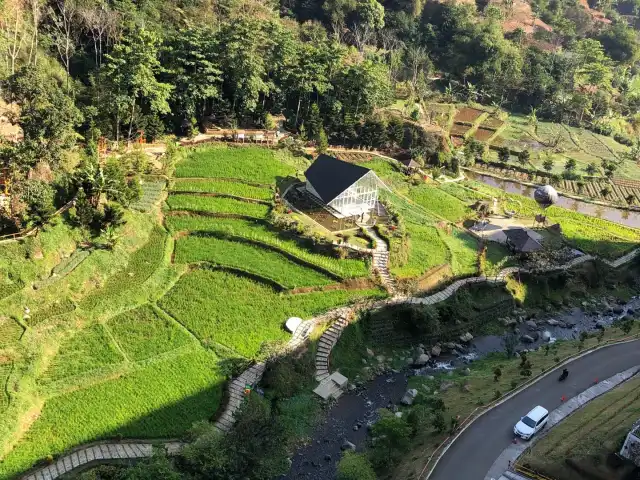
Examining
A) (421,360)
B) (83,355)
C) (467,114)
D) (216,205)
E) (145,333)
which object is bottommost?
(421,360)

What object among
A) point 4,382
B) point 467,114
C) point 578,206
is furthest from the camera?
point 467,114

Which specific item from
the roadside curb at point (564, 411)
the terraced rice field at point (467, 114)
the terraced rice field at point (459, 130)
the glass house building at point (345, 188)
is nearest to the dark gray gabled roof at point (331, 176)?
the glass house building at point (345, 188)

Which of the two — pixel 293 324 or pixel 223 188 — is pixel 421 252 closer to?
pixel 293 324

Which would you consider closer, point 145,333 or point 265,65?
point 145,333

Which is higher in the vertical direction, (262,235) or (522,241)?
(522,241)

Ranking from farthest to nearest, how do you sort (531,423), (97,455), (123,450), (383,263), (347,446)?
(383,263)
(347,446)
(531,423)
(123,450)
(97,455)

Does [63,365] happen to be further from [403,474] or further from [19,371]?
[403,474]

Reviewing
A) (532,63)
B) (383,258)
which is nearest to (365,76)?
(383,258)

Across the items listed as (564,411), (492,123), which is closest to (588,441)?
(564,411)
